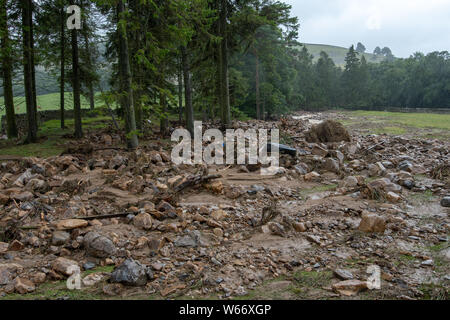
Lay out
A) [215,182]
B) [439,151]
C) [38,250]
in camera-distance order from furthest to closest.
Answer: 1. [439,151]
2. [215,182]
3. [38,250]

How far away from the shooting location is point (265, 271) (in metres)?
3.71

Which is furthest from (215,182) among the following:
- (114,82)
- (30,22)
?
(30,22)

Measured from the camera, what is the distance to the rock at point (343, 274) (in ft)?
11.2

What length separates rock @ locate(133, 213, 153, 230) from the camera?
490 centimetres

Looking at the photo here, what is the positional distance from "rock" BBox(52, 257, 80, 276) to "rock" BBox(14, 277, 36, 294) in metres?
0.32

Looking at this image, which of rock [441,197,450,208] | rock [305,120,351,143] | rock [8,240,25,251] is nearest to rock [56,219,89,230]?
rock [8,240,25,251]

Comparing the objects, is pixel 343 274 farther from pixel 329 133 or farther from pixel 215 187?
pixel 329 133

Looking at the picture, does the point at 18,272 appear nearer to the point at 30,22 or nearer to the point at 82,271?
the point at 82,271

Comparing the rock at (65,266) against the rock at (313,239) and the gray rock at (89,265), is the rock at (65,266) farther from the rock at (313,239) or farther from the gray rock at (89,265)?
the rock at (313,239)

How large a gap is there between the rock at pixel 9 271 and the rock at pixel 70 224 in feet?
3.39

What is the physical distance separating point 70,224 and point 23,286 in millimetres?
1563

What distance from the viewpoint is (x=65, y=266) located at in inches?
145

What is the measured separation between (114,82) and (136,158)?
24.0ft

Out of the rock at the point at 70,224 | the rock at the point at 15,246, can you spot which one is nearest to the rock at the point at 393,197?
the rock at the point at 70,224
